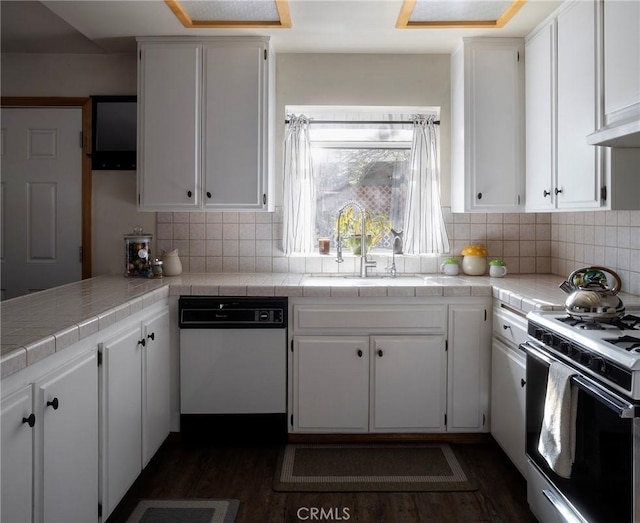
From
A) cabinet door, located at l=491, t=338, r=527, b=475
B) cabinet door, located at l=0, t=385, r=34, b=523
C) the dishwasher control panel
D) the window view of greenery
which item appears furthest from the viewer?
the window view of greenery

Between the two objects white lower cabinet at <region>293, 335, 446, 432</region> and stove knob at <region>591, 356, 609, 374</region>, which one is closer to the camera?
stove knob at <region>591, 356, 609, 374</region>

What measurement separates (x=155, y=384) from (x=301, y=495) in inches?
35.2

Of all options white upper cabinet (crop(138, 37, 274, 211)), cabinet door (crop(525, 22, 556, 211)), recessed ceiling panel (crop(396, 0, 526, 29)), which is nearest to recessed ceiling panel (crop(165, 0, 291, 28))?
white upper cabinet (crop(138, 37, 274, 211))

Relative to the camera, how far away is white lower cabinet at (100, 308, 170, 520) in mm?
2109

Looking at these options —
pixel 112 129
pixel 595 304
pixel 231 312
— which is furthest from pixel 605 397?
pixel 112 129

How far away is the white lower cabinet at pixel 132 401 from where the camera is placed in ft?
6.92

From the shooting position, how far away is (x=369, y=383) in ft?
9.95

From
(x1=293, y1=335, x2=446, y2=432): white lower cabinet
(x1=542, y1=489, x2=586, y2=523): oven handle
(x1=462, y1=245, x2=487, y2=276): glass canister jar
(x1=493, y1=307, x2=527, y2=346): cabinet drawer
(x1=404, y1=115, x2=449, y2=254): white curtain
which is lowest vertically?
(x1=542, y1=489, x2=586, y2=523): oven handle

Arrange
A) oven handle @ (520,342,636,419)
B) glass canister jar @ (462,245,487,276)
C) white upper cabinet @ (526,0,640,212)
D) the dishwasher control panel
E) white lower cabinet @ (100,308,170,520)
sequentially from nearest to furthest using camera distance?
oven handle @ (520,342,636,419) < white lower cabinet @ (100,308,170,520) < white upper cabinet @ (526,0,640,212) < the dishwasher control panel < glass canister jar @ (462,245,487,276)

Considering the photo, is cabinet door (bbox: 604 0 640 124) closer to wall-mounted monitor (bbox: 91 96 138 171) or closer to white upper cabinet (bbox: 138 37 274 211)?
white upper cabinet (bbox: 138 37 274 211)

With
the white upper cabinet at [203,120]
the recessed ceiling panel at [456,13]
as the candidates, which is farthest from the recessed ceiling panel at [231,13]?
the recessed ceiling panel at [456,13]

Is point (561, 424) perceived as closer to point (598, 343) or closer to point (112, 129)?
point (598, 343)

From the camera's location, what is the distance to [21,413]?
150 centimetres

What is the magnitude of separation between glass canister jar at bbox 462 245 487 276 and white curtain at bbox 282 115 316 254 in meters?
1.03
